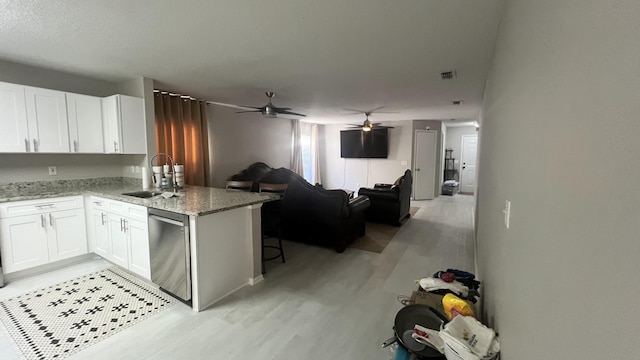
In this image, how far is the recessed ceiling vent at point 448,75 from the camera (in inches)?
137

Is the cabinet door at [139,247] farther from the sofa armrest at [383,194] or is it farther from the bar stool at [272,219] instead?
the sofa armrest at [383,194]

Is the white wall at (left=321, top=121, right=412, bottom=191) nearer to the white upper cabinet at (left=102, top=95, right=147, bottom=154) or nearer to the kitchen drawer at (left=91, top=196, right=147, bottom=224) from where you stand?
the white upper cabinet at (left=102, top=95, right=147, bottom=154)

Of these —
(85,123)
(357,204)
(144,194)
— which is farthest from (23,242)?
(357,204)

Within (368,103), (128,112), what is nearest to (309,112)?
(368,103)

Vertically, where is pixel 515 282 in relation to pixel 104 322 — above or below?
above

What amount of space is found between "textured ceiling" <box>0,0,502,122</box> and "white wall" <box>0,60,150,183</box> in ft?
0.76

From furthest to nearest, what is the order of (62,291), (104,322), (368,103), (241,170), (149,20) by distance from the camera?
(241,170), (368,103), (62,291), (104,322), (149,20)

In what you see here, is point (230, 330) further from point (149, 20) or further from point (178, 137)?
point (178, 137)

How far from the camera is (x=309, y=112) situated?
6.84 metres

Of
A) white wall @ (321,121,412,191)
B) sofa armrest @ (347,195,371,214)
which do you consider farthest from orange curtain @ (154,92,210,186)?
white wall @ (321,121,412,191)

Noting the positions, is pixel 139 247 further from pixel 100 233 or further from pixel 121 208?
→ pixel 100 233

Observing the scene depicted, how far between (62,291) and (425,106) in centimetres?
650

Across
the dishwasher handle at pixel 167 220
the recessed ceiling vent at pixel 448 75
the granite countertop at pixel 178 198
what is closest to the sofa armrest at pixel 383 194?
the recessed ceiling vent at pixel 448 75

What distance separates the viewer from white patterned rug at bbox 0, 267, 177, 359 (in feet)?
6.89
